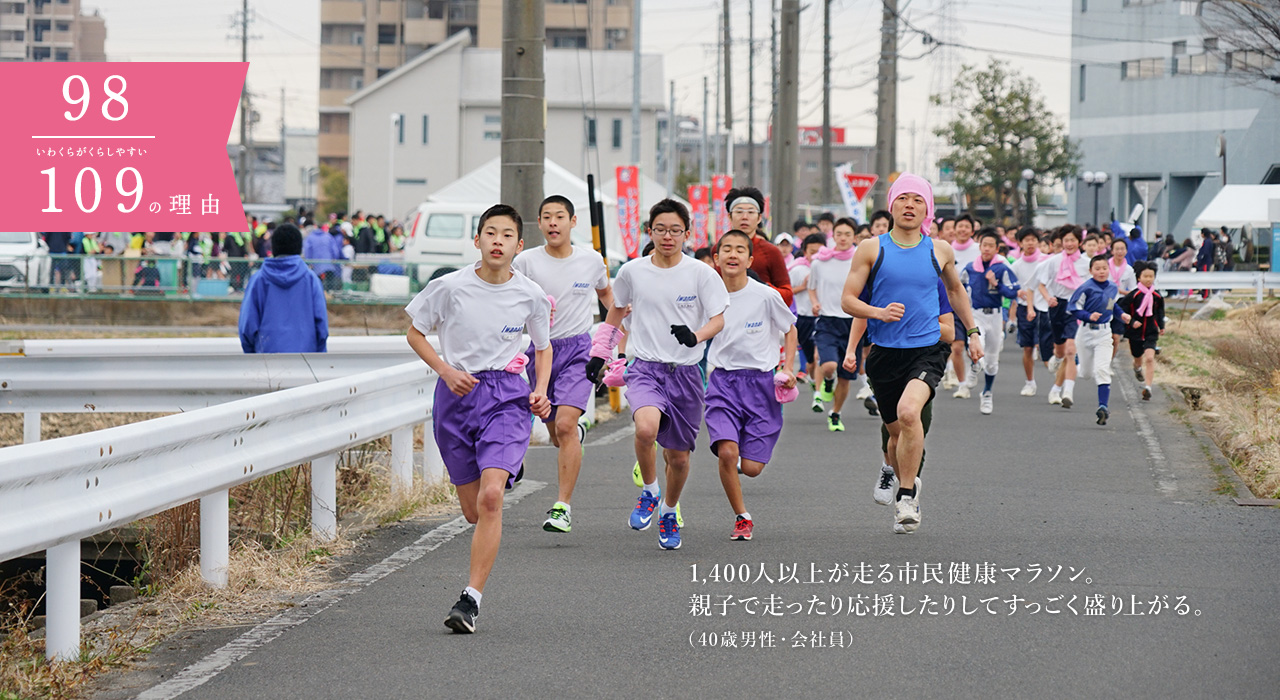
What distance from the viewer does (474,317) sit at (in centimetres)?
666

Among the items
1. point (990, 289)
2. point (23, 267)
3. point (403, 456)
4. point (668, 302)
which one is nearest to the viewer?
point (668, 302)

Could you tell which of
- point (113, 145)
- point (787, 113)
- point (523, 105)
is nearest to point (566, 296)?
→ point (113, 145)

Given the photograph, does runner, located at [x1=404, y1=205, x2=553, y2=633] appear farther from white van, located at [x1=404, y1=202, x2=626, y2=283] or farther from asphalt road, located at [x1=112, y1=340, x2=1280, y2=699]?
white van, located at [x1=404, y1=202, x2=626, y2=283]

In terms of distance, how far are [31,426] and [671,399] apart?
4.74 meters

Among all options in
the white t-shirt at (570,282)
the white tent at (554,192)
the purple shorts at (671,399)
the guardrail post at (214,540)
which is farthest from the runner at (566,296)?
the white tent at (554,192)

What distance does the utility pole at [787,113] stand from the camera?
28.4 meters

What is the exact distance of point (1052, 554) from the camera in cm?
785

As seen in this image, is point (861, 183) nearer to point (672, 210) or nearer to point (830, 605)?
point (672, 210)

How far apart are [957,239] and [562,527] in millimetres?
10155

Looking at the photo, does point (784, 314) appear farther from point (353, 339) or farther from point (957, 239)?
point (957, 239)

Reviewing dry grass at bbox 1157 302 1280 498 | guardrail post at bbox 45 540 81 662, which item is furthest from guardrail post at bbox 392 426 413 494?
dry grass at bbox 1157 302 1280 498

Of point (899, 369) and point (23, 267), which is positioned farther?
point (23, 267)

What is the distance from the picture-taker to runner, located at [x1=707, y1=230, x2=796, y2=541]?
27.4 ft

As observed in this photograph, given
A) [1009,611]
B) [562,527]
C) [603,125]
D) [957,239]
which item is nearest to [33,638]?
[562,527]
